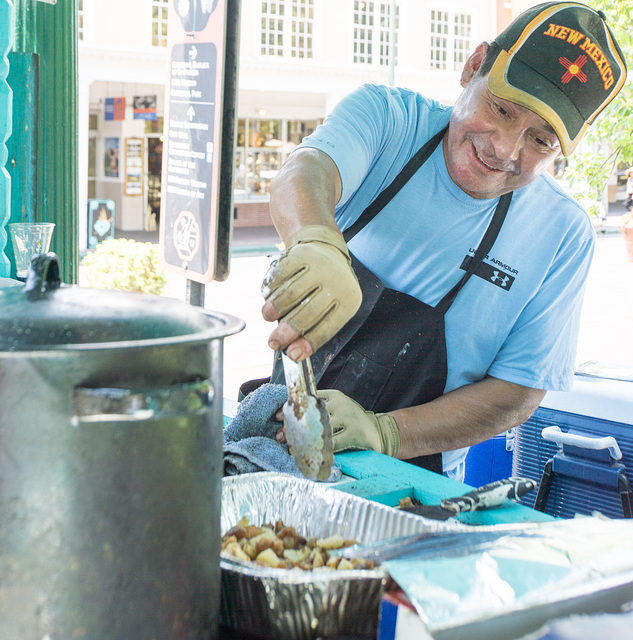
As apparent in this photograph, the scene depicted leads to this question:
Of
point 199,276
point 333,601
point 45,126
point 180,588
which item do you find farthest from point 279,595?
point 199,276

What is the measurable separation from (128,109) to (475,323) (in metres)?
17.7

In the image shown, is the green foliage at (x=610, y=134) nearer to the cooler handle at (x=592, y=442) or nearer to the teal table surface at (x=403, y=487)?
the cooler handle at (x=592, y=442)

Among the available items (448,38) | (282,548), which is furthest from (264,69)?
(282,548)

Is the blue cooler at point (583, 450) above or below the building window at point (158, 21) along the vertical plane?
below

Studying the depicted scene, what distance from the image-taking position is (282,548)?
1.12m

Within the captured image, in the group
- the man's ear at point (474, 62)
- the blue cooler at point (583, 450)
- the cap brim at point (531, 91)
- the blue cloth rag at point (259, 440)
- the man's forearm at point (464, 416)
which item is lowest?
the blue cooler at point (583, 450)

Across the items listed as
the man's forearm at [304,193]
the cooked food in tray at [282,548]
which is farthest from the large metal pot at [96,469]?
the man's forearm at [304,193]

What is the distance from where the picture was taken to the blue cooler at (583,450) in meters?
2.47

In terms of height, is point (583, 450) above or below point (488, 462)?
above

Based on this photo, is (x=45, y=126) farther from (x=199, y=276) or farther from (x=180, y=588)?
(x=180, y=588)

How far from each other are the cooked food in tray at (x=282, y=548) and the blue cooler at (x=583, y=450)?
5.20 ft

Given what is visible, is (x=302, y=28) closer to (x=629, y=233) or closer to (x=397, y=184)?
(x=629, y=233)

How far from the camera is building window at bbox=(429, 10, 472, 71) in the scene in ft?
67.9

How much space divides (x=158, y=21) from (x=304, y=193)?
17.1 metres
